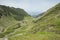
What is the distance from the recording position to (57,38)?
85.9 m

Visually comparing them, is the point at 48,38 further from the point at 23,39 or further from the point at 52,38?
the point at 23,39

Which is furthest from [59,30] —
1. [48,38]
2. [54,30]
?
[48,38]

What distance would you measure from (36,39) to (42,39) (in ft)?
12.9

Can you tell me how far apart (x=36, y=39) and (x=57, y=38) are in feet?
40.9

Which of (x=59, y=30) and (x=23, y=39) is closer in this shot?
(x=23, y=39)

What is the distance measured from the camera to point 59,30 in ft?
355

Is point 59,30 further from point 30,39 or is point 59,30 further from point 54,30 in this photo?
point 30,39

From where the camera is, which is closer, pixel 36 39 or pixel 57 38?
pixel 57 38

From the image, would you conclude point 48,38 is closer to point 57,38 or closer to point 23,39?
point 57,38

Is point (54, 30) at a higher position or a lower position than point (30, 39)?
higher

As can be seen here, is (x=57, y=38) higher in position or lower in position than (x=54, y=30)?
lower

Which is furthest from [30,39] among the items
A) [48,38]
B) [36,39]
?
[48,38]

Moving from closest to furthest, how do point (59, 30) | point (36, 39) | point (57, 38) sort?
1. point (57, 38)
2. point (36, 39)
3. point (59, 30)

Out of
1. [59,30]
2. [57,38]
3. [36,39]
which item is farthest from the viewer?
[59,30]
